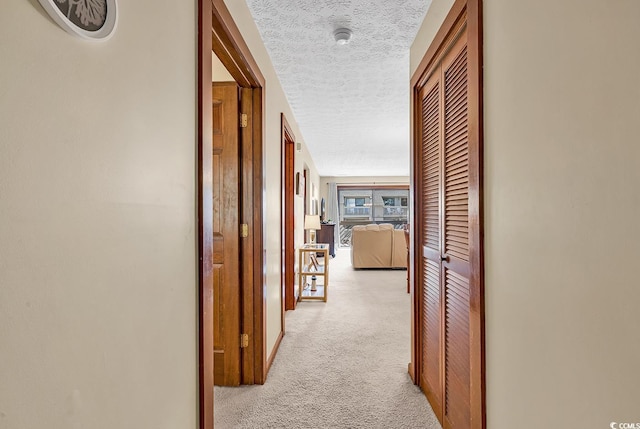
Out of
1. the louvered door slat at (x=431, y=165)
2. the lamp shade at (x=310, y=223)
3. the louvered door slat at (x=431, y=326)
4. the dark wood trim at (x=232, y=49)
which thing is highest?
the dark wood trim at (x=232, y=49)

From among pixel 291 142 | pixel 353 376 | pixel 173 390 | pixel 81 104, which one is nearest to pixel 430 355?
pixel 353 376

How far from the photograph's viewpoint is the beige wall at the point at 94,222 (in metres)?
0.57

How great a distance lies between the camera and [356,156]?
7.30 m

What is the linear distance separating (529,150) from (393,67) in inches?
82.4

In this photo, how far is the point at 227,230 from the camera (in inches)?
92.4

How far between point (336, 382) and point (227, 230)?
4.17ft

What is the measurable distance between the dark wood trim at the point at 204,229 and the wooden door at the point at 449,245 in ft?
3.31

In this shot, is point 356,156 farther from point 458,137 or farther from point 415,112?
point 458,137

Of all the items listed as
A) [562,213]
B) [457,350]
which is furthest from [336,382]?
[562,213]

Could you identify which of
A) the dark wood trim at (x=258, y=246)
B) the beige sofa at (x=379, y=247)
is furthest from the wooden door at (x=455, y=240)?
the beige sofa at (x=379, y=247)

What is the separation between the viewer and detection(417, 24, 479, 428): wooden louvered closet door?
1.54 metres

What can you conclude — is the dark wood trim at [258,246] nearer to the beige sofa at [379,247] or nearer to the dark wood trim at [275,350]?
the dark wood trim at [275,350]

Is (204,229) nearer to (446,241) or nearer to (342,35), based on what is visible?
(446,241)

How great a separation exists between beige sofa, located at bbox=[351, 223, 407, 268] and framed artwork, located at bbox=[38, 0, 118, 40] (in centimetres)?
638
